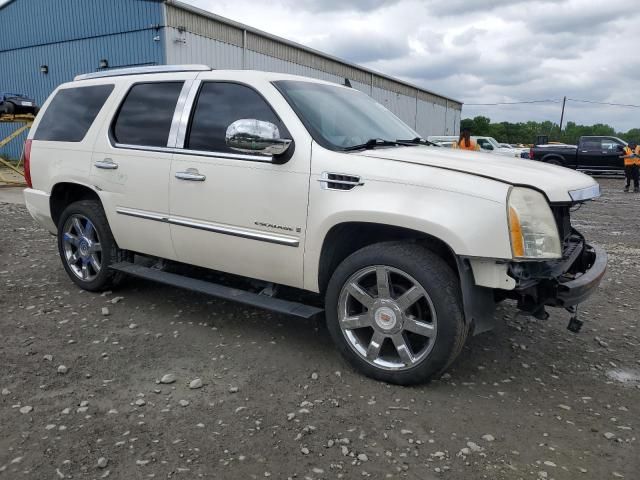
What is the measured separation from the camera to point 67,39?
63.0ft

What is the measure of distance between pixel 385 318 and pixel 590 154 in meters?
21.3

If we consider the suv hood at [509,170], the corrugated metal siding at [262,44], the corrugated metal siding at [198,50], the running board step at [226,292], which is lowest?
the running board step at [226,292]

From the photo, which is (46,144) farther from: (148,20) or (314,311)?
(148,20)

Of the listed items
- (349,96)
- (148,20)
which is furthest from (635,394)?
(148,20)

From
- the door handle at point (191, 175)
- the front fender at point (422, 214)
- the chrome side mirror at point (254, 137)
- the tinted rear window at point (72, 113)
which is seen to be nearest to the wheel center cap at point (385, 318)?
the front fender at point (422, 214)

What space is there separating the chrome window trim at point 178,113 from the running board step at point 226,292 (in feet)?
3.38

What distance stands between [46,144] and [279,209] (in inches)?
109

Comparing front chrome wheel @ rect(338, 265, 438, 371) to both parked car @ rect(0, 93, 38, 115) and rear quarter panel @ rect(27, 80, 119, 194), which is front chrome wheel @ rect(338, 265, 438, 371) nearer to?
rear quarter panel @ rect(27, 80, 119, 194)

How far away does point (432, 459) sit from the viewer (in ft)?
8.54

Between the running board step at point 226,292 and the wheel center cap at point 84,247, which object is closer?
the running board step at point 226,292

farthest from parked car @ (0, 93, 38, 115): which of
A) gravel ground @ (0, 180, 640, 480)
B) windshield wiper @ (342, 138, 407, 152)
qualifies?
windshield wiper @ (342, 138, 407, 152)

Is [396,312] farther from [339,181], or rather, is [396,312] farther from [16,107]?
[16,107]

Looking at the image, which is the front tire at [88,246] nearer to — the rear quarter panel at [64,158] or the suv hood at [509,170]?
the rear quarter panel at [64,158]

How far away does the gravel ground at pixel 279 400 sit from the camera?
2566 millimetres
